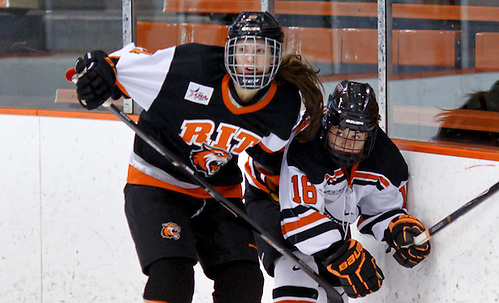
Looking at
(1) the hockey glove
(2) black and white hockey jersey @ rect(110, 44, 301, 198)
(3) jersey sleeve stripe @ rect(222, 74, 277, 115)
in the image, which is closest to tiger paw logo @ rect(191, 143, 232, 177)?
(2) black and white hockey jersey @ rect(110, 44, 301, 198)

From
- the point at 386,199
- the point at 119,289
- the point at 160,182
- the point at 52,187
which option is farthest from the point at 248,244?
the point at 52,187

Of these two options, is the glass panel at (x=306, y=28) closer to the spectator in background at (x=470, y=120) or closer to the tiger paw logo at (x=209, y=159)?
the spectator in background at (x=470, y=120)

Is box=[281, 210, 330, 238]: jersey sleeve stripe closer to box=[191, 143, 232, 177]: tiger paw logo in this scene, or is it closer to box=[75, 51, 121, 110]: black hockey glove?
box=[191, 143, 232, 177]: tiger paw logo

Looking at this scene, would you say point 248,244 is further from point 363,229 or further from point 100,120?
point 100,120

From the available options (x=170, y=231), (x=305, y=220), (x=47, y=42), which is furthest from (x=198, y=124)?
(x=47, y=42)

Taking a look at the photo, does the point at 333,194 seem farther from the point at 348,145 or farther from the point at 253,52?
the point at 253,52

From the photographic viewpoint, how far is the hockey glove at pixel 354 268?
2.27 m

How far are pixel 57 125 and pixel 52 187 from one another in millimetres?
278

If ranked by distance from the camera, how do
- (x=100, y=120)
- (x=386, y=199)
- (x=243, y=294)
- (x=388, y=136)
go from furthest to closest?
1. (x=100, y=120)
2. (x=388, y=136)
3. (x=386, y=199)
4. (x=243, y=294)

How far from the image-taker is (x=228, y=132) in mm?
2197

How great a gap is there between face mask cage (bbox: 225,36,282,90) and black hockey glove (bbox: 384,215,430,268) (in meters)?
0.65

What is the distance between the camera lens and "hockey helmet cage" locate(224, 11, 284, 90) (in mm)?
2025

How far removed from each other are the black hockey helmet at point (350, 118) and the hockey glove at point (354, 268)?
262mm

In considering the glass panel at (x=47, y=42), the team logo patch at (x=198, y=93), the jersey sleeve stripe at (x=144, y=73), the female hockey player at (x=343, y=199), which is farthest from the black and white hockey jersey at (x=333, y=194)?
the glass panel at (x=47, y=42)
